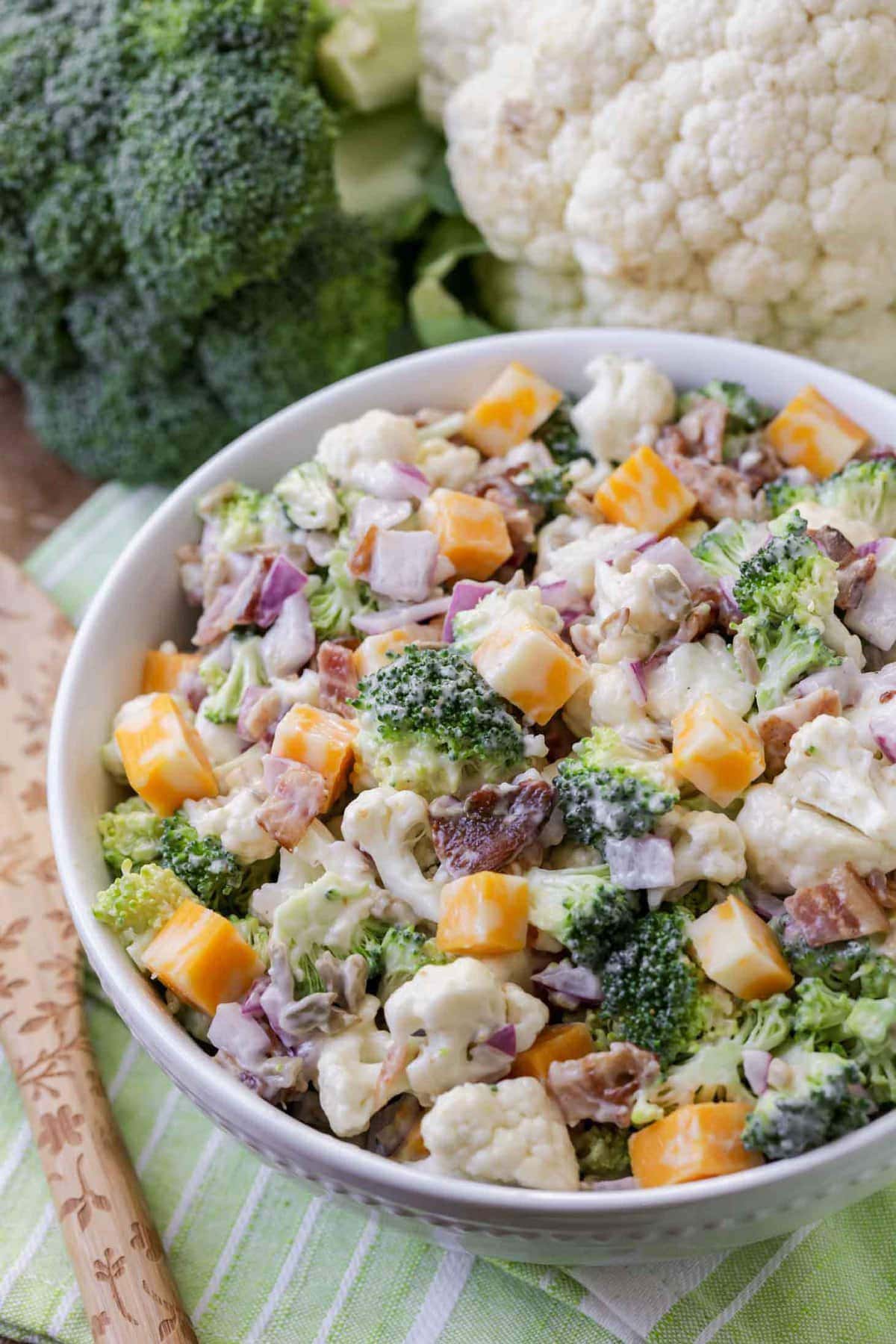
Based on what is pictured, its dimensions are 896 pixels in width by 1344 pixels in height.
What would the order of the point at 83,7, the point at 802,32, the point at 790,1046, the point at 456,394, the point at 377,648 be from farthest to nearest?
the point at 83,7
the point at 456,394
the point at 802,32
the point at 377,648
the point at 790,1046

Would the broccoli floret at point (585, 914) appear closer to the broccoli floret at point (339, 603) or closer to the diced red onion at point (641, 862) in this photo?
the diced red onion at point (641, 862)

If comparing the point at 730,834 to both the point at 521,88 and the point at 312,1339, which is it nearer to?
the point at 312,1339

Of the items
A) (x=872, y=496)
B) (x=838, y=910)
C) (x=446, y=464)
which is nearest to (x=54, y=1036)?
(x=446, y=464)

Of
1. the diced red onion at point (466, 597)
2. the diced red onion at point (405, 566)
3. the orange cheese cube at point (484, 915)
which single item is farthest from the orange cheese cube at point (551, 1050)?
the diced red onion at point (405, 566)

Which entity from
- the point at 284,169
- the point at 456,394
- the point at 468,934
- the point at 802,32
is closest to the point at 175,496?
the point at 456,394

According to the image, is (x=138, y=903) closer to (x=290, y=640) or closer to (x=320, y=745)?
(x=320, y=745)

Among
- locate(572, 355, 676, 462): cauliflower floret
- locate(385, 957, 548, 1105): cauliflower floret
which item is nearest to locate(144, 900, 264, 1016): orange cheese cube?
locate(385, 957, 548, 1105): cauliflower floret
